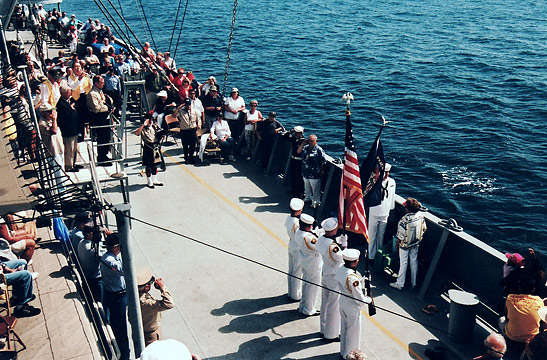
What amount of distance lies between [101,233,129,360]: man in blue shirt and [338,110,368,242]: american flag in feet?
11.8

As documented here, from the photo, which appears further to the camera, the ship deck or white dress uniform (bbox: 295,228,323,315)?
white dress uniform (bbox: 295,228,323,315)

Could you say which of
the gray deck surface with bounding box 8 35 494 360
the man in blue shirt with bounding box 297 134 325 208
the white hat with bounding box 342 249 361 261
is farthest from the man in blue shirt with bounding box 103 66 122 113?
the white hat with bounding box 342 249 361 261

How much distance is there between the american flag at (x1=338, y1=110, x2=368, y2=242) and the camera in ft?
31.7

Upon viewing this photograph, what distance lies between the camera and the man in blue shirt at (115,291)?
867 cm

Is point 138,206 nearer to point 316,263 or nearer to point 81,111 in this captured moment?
point 81,111

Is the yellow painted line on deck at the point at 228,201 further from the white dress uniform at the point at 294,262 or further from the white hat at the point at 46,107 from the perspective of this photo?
the white hat at the point at 46,107

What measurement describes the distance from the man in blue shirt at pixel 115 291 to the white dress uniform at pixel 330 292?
3094 millimetres

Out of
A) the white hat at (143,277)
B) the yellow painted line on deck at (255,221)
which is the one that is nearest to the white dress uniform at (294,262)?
the yellow painted line on deck at (255,221)

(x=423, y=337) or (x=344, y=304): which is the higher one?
(x=344, y=304)

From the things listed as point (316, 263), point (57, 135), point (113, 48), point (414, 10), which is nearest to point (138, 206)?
point (57, 135)

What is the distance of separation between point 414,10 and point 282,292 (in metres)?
57.4

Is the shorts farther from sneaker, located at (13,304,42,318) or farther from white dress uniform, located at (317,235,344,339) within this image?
white dress uniform, located at (317,235,344,339)

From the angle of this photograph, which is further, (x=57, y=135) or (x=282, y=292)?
(x=57, y=135)

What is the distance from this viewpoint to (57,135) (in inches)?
481
